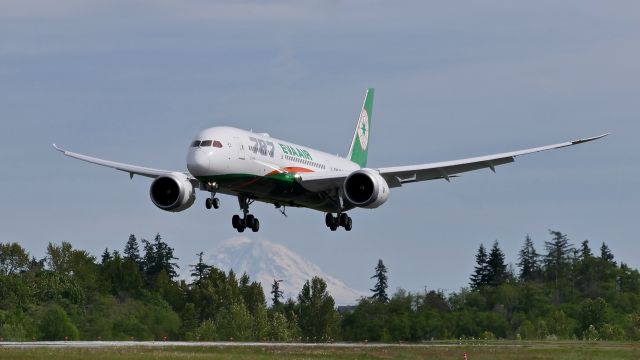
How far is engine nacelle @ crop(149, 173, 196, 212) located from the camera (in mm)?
76688

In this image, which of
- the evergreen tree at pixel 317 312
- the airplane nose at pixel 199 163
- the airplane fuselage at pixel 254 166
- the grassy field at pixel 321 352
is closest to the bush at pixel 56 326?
the evergreen tree at pixel 317 312

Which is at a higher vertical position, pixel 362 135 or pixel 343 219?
pixel 362 135

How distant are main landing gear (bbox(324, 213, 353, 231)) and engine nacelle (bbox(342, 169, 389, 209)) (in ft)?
19.2

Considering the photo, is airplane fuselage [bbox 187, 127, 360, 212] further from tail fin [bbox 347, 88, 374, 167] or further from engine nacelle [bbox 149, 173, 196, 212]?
tail fin [bbox 347, 88, 374, 167]

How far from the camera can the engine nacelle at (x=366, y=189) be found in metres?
76.5

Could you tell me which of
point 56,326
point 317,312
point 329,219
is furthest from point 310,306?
point 329,219

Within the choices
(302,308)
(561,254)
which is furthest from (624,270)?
(302,308)

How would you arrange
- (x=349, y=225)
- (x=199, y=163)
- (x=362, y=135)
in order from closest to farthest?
(x=199, y=163) → (x=349, y=225) → (x=362, y=135)

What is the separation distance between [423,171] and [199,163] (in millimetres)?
15719

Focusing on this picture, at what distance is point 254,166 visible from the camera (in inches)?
2891

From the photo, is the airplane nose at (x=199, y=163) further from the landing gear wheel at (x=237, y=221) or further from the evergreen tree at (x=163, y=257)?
the evergreen tree at (x=163, y=257)

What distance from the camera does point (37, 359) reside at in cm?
6462

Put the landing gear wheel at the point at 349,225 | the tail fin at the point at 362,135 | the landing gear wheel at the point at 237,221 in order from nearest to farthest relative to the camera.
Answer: the landing gear wheel at the point at 237,221 < the landing gear wheel at the point at 349,225 < the tail fin at the point at 362,135

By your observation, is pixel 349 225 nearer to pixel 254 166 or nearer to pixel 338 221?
pixel 338 221
